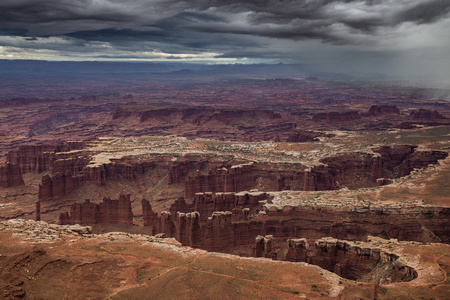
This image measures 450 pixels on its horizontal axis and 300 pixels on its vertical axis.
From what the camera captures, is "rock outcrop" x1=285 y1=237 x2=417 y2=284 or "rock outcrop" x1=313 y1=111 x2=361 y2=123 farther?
"rock outcrop" x1=313 y1=111 x2=361 y2=123

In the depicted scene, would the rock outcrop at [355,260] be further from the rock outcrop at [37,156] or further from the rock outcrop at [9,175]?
the rock outcrop at [37,156]

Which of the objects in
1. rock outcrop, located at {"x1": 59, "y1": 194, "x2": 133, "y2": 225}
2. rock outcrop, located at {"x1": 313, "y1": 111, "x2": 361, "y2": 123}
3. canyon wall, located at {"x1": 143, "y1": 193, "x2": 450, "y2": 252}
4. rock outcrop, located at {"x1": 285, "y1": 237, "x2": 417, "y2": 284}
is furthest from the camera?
rock outcrop, located at {"x1": 313, "y1": 111, "x2": 361, "y2": 123}

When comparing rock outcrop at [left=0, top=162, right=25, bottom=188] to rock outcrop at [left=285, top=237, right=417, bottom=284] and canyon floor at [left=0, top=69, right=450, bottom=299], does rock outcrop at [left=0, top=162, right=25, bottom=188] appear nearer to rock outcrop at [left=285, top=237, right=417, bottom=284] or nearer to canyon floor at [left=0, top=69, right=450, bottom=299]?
canyon floor at [left=0, top=69, right=450, bottom=299]

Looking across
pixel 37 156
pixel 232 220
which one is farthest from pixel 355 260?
pixel 37 156

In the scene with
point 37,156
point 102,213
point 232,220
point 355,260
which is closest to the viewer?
point 355,260

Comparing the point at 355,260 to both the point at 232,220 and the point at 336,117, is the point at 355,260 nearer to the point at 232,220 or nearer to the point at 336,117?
the point at 232,220

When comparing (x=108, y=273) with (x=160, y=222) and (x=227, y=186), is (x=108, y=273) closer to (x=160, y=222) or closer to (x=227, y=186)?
(x=160, y=222)

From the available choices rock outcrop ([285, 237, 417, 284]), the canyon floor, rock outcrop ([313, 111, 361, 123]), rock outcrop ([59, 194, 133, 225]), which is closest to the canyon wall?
the canyon floor

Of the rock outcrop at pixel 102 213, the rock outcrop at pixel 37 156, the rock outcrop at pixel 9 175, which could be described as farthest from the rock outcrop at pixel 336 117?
the rock outcrop at pixel 102 213
